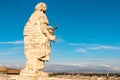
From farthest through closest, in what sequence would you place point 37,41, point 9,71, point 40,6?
point 9,71
point 40,6
point 37,41

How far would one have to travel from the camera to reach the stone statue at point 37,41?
1596 cm

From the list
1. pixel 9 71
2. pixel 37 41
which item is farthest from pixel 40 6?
pixel 9 71

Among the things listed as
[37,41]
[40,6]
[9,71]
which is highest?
[40,6]

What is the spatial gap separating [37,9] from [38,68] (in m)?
2.91

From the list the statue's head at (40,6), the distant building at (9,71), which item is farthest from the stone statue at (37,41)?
the distant building at (9,71)

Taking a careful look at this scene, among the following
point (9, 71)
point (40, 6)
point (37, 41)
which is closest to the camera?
point (37, 41)

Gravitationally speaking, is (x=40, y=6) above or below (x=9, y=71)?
above

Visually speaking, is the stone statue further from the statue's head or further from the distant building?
the distant building

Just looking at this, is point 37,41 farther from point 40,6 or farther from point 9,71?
Answer: point 9,71

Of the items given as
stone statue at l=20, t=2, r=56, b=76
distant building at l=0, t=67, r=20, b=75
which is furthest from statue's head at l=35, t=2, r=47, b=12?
distant building at l=0, t=67, r=20, b=75

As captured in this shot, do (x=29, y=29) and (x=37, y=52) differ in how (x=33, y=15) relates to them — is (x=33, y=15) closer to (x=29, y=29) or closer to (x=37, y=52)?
(x=29, y=29)

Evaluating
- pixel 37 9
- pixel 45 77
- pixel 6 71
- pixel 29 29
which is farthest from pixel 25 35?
pixel 6 71

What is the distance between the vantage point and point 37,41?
636 inches

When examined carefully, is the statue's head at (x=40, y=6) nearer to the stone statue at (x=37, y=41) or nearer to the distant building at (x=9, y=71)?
the stone statue at (x=37, y=41)
